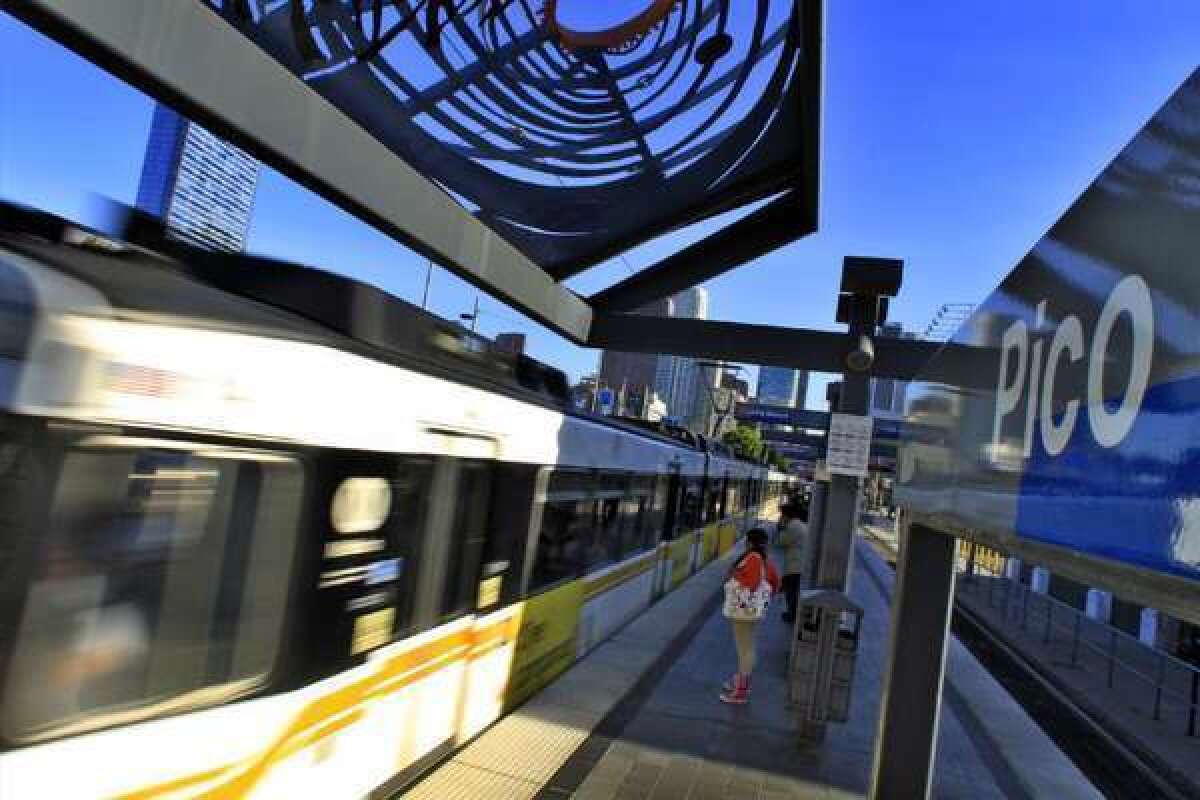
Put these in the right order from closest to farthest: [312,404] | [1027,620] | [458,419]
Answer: [312,404], [458,419], [1027,620]

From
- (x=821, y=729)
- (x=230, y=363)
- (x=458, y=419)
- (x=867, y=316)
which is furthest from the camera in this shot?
(x=867, y=316)

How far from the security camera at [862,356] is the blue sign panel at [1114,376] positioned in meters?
7.56

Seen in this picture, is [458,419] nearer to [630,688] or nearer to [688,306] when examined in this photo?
[630,688]

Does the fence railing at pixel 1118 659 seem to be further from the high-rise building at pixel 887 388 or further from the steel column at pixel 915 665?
the steel column at pixel 915 665

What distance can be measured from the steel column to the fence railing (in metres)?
7.10

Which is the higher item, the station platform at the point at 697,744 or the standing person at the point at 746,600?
the standing person at the point at 746,600

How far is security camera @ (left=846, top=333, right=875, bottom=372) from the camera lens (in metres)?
9.77

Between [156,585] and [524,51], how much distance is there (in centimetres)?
872

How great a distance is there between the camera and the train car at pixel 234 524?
2.53 metres

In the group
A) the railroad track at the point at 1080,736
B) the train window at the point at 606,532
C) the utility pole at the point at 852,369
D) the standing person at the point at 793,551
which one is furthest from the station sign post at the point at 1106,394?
the standing person at the point at 793,551

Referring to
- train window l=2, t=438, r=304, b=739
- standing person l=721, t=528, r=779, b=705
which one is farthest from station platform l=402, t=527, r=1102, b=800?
train window l=2, t=438, r=304, b=739

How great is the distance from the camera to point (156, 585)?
2912mm

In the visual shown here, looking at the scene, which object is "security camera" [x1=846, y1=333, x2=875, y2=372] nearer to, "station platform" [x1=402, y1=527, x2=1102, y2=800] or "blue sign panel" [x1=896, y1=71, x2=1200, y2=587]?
"station platform" [x1=402, y1=527, x2=1102, y2=800]

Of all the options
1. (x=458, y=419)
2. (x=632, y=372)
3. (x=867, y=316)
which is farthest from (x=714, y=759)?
(x=632, y=372)
